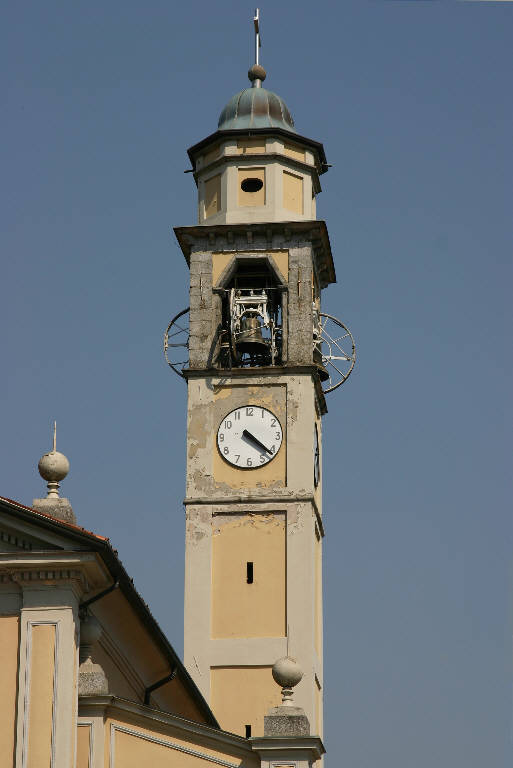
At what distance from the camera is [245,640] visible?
38719 mm

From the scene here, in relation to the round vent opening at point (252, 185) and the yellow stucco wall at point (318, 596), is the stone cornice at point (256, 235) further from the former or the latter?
the yellow stucco wall at point (318, 596)

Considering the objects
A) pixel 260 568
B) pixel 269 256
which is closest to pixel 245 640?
pixel 260 568

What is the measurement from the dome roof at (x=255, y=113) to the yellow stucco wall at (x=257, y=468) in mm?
6899

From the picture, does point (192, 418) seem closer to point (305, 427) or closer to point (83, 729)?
point (305, 427)

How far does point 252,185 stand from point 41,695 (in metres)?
24.0

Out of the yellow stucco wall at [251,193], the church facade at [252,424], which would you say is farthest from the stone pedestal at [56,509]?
the yellow stucco wall at [251,193]

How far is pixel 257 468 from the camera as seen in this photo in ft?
132

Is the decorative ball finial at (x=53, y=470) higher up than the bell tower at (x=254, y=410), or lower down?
lower down

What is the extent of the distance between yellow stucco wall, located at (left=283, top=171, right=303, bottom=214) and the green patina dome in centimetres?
119

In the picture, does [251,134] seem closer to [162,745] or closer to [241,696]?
[241,696]

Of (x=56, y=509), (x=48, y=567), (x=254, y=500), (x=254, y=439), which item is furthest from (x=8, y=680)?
(x=254, y=439)

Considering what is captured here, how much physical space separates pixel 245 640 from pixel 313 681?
171 cm

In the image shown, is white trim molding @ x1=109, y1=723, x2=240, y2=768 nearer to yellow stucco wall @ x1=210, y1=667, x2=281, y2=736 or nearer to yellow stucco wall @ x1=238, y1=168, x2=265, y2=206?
yellow stucco wall @ x1=210, y1=667, x2=281, y2=736

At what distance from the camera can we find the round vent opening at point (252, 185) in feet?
141
